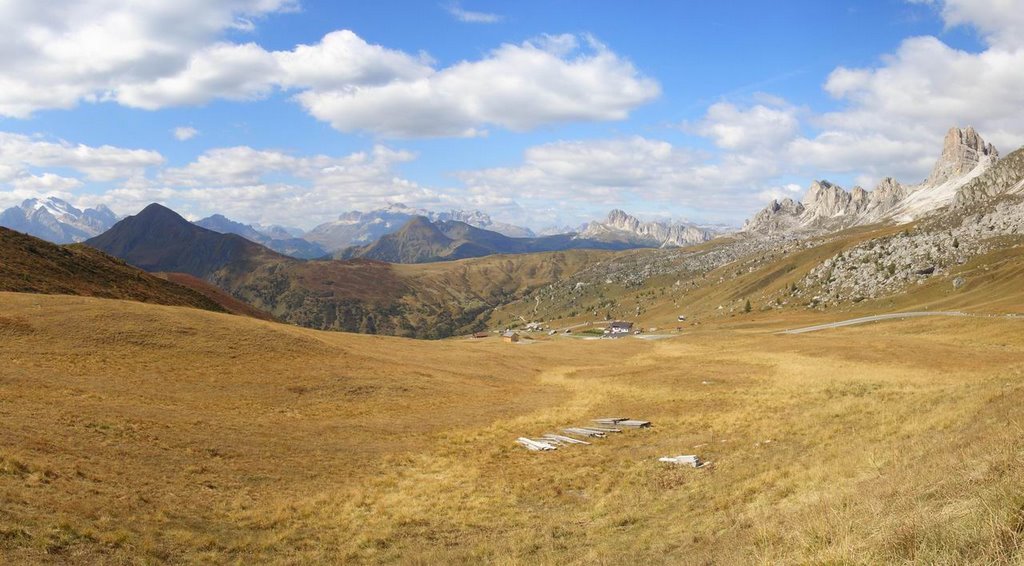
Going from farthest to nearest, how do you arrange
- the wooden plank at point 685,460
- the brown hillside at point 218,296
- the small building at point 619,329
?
the small building at point 619,329 < the brown hillside at point 218,296 < the wooden plank at point 685,460

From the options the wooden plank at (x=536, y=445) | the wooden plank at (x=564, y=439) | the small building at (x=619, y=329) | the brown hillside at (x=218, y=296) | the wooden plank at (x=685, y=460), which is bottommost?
the small building at (x=619, y=329)

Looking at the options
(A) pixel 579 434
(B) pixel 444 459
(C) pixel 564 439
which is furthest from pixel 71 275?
(A) pixel 579 434

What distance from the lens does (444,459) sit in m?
28.5

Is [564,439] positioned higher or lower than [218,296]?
lower

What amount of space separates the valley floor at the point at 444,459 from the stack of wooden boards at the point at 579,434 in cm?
126

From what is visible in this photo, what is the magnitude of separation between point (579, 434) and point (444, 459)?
352 inches

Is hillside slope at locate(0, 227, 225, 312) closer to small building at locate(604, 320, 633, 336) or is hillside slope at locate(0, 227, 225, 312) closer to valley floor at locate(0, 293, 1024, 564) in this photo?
valley floor at locate(0, 293, 1024, 564)

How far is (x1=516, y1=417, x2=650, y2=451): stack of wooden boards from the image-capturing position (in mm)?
30938

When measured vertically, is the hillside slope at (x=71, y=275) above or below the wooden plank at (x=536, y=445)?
above

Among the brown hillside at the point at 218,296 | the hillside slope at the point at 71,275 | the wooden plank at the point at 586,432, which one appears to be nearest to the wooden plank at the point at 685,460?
the wooden plank at the point at 586,432

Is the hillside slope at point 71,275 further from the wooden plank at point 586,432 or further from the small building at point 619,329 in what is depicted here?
the small building at point 619,329

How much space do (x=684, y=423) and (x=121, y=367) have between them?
37.6 meters

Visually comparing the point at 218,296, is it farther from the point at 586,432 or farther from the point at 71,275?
the point at 586,432

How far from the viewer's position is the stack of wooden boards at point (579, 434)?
30938 millimetres
